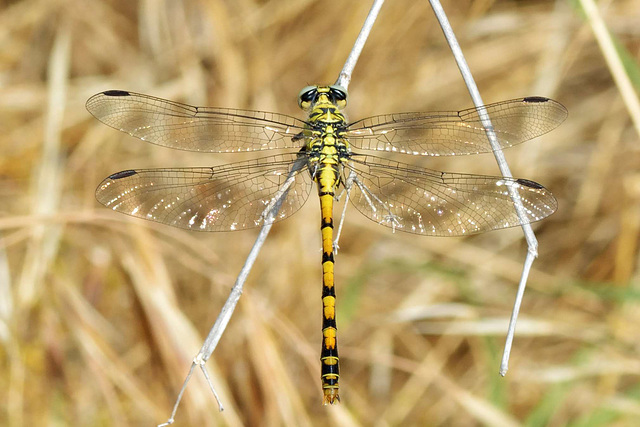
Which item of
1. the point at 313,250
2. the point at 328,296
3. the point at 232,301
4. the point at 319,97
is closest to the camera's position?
the point at 232,301

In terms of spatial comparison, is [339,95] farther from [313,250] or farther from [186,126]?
[313,250]

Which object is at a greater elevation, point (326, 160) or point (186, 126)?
point (186, 126)

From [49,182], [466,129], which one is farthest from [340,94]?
[49,182]

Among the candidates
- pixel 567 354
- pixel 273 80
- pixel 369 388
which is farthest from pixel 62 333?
pixel 567 354

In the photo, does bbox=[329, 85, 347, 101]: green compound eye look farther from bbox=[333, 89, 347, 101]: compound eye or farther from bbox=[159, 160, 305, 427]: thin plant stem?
bbox=[159, 160, 305, 427]: thin plant stem

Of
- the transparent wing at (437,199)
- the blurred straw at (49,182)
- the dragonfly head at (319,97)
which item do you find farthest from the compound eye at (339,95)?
the blurred straw at (49,182)

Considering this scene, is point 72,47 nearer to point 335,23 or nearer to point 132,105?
point 335,23

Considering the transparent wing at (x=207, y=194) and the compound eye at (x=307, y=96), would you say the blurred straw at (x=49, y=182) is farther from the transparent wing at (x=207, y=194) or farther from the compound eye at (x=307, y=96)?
the compound eye at (x=307, y=96)
